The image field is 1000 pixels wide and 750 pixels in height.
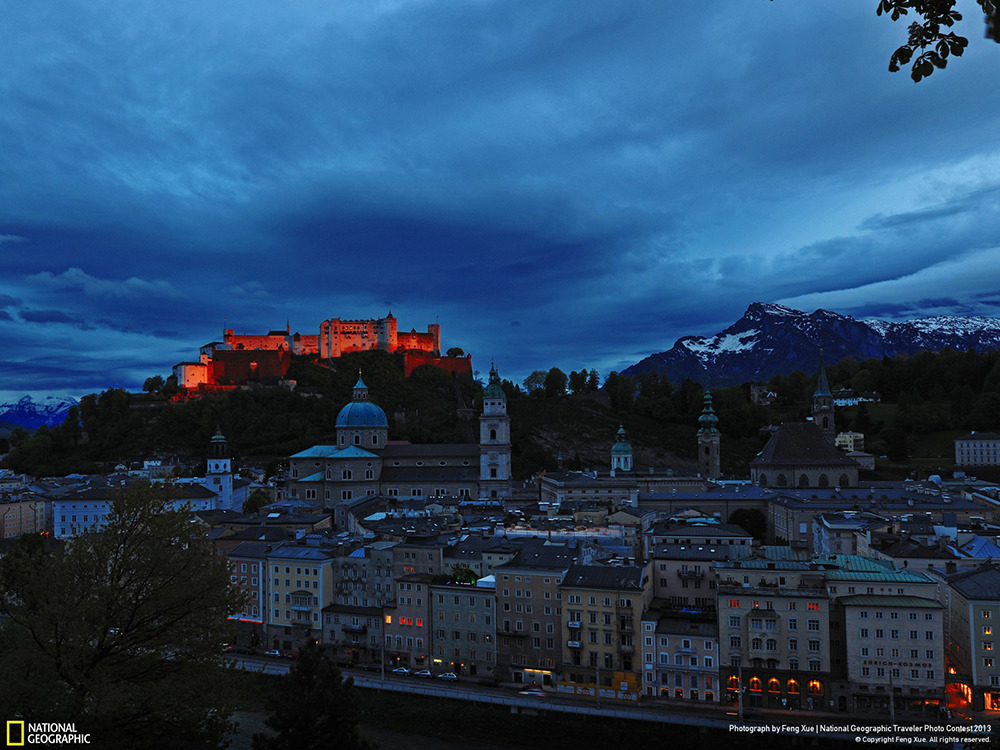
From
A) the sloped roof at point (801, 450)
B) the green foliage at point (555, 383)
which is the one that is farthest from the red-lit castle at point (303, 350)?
the sloped roof at point (801, 450)

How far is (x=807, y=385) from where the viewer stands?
443 ft

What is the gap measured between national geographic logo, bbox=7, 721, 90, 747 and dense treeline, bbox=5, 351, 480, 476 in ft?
289

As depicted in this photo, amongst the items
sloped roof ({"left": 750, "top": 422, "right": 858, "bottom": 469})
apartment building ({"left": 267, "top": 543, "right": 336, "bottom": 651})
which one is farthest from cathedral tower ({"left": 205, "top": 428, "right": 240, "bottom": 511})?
sloped roof ({"left": 750, "top": 422, "right": 858, "bottom": 469})

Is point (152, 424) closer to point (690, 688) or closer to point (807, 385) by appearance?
point (690, 688)

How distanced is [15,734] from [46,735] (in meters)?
1.01

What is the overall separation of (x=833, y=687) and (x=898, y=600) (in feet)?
16.4

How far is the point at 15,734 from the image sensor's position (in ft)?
42.8

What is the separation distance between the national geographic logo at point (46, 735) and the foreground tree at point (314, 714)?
13.7 m

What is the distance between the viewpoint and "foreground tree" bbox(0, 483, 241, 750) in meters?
12.6

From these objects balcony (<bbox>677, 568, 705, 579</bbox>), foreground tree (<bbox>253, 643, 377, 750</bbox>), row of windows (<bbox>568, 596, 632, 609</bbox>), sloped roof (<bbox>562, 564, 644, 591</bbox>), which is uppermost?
sloped roof (<bbox>562, 564, 644, 591</bbox>)

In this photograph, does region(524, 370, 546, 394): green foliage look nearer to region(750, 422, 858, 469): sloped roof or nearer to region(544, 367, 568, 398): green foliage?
region(544, 367, 568, 398): green foliage

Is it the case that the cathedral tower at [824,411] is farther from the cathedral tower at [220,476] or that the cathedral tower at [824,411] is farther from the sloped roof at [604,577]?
the cathedral tower at [220,476]

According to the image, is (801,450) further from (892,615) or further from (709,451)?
(892,615)

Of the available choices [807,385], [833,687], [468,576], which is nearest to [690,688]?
[833,687]
